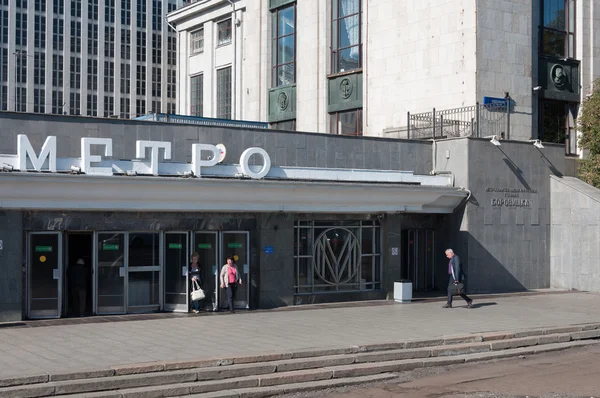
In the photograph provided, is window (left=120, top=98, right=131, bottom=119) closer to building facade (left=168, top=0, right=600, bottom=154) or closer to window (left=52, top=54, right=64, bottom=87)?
window (left=52, top=54, right=64, bottom=87)

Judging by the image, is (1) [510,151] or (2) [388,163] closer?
(2) [388,163]

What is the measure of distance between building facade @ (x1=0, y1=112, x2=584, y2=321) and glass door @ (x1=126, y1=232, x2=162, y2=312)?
0.04 m

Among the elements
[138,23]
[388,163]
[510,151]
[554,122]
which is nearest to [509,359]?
[388,163]

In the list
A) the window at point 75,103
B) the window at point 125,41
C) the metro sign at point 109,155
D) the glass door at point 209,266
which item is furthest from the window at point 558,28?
the window at point 125,41

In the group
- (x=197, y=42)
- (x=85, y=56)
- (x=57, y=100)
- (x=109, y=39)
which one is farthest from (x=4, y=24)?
(x=197, y=42)

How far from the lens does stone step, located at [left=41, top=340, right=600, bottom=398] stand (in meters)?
12.9

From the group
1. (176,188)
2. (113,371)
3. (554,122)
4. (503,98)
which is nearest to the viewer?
(113,371)

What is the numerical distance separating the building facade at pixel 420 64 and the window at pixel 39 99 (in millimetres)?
50065

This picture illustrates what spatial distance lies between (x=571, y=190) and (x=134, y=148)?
15700 mm

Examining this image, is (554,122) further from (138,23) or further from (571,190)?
(138,23)

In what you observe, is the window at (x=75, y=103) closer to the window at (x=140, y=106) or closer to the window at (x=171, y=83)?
the window at (x=140, y=106)

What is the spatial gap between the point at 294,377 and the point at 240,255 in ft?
30.2

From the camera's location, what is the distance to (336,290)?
82.2 feet

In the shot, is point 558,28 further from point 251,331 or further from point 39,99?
point 39,99
